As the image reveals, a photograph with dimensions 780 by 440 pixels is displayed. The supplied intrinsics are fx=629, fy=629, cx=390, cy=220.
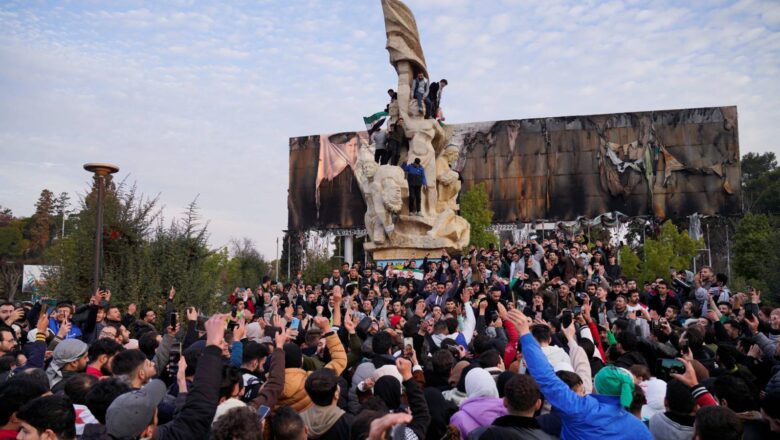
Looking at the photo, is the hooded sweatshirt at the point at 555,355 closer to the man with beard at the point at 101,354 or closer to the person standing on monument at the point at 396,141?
the man with beard at the point at 101,354

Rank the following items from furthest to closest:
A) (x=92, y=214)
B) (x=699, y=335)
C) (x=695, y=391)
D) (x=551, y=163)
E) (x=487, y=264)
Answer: (x=551, y=163) < (x=487, y=264) < (x=92, y=214) < (x=699, y=335) < (x=695, y=391)

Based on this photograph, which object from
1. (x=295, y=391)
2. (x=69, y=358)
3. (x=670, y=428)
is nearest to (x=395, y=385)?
(x=295, y=391)

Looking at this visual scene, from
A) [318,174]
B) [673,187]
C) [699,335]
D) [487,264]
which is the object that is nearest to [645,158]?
[673,187]

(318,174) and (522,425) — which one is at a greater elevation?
(318,174)

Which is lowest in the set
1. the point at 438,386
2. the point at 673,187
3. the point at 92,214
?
the point at 438,386

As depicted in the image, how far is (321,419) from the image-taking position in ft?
12.3

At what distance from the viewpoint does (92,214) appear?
41.8 feet

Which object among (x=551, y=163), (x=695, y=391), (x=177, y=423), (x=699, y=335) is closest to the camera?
(x=177, y=423)

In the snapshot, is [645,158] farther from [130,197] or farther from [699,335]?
[699,335]

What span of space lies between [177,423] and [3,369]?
2.35 metres

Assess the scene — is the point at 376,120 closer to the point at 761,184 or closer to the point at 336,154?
the point at 336,154

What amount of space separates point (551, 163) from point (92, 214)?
34093 millimetres

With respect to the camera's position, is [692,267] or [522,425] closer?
[522,425]

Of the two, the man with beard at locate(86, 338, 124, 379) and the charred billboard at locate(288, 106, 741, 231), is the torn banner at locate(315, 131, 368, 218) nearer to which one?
the charred billboard at locate(288, 106, 741, 231)
